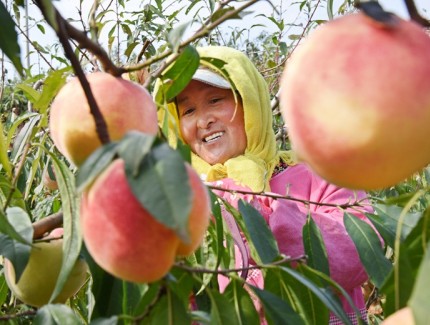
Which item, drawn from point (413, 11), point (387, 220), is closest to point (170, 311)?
point (413, 11)

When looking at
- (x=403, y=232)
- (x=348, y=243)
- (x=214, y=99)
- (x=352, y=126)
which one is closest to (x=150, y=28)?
(x=214, y=99)

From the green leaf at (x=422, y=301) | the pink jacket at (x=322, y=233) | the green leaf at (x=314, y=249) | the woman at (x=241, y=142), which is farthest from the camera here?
the woman at (x=241, y=142)

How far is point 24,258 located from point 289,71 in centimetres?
52

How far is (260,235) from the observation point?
104cm

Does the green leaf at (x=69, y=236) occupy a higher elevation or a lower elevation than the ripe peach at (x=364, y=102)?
lower

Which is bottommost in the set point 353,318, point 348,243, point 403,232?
point 353,318

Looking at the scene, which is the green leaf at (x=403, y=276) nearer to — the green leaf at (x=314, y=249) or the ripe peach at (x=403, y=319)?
the ripe peach at (x=403, y=319)

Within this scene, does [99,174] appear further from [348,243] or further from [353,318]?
[353,318]

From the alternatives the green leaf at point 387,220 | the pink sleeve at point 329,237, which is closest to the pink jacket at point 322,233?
the pink sleeve at point 329,237

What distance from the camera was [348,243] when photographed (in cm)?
163

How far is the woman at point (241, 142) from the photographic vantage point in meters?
1.71

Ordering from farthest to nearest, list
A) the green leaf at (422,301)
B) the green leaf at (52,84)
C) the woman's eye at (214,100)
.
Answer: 1. the woman's eye at (214,100)
2. the green leaf at (52,84)
3. the green leaf at (422,301)

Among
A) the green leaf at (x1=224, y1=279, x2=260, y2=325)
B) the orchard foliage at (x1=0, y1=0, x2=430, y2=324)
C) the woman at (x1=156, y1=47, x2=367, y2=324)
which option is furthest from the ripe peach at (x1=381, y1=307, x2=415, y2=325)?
the woman at (x1=156, y1=47, x2=367, y2=324)

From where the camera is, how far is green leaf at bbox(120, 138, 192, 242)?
48cm
